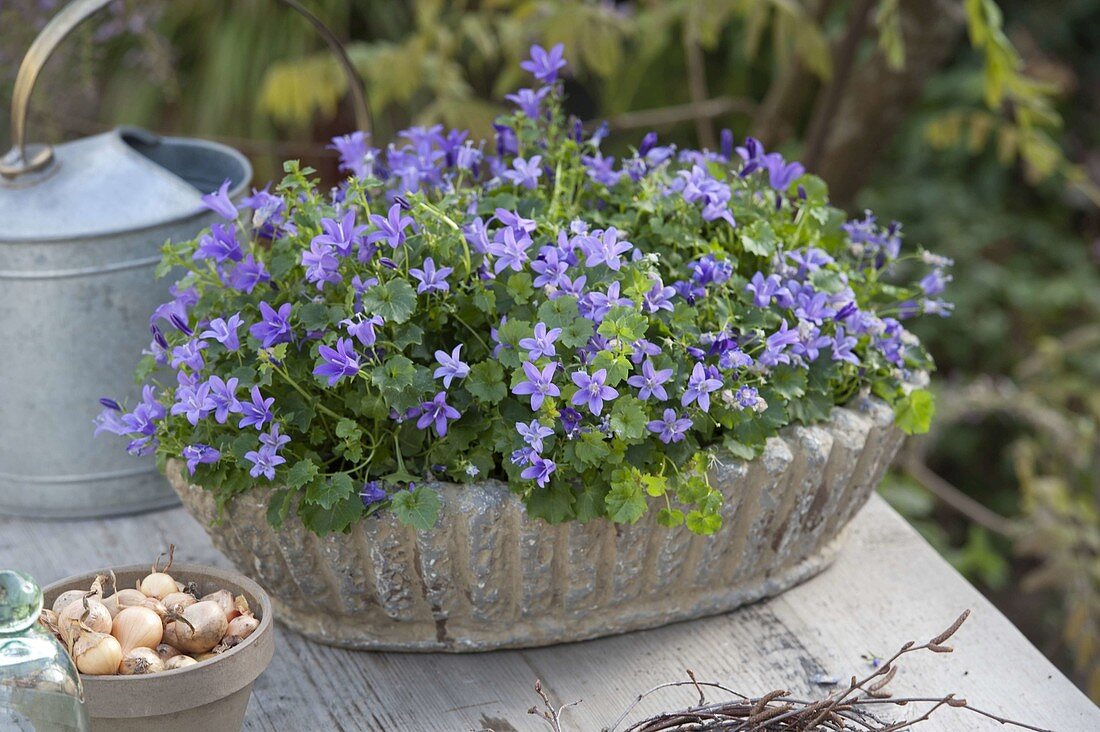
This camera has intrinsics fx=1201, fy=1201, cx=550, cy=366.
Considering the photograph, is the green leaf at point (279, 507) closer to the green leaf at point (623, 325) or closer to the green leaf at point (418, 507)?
the green leaf at point (418, 507)

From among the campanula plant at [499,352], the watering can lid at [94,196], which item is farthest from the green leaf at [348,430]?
the watering can lid at [94,196]

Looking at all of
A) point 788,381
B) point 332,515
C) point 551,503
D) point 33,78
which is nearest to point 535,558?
point 551,503

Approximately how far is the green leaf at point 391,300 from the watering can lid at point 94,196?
1.14ft

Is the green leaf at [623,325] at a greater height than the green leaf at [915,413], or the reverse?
the green leaf at [623,325]

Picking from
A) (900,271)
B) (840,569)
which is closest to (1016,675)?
(840,569)

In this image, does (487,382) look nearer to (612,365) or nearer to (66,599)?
(612,365)

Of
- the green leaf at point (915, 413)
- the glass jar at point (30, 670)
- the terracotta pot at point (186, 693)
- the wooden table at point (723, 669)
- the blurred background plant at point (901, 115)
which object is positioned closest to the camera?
the glass jar at point (30, 670)

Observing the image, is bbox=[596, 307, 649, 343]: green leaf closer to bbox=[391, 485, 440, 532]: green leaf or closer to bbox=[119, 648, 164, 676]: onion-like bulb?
bbox=[391, 485, 440, 532]: green leaf

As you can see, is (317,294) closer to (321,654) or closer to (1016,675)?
(321,654)

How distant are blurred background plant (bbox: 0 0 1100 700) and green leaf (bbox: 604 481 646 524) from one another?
39.6 inches

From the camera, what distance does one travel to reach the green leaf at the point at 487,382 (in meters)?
1.03

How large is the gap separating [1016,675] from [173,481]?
32.7 inches

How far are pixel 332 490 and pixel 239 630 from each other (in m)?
0.14

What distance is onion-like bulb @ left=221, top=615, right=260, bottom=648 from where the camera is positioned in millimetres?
940
